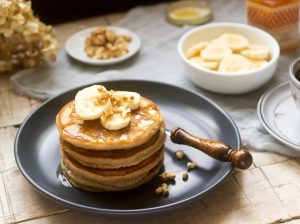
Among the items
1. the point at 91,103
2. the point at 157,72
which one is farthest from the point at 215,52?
the point at 91,103

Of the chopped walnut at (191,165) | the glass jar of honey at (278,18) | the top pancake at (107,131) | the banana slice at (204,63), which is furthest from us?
the glass jar of honey at (278,18)

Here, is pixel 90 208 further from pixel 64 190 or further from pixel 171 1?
pixel 171 1

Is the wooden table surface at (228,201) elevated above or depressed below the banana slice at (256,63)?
below

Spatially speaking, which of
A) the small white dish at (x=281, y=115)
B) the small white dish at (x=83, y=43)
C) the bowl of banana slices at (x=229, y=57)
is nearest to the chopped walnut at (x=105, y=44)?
the small white dish at (x=83, y=43)

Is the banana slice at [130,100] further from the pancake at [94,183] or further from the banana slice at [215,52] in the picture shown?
the banana slice at [215,52]

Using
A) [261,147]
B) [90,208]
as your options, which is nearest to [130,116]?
[90,208]

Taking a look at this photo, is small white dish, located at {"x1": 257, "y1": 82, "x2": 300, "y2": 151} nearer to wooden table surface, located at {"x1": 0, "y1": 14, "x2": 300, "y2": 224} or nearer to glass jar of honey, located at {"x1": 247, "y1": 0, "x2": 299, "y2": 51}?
wooden table surface, located at {"x1": 0, "y1": 14, "x2": 300, "y2": 224}
